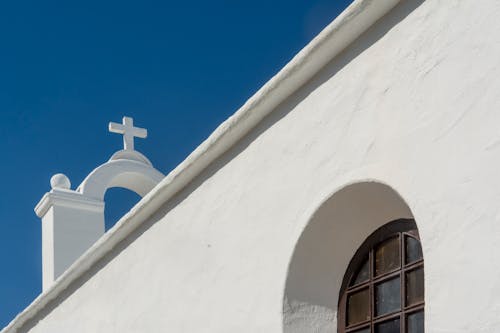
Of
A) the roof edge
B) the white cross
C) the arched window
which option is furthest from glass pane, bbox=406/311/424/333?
the white cross

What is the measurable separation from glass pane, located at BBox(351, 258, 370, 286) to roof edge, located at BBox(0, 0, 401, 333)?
87cm

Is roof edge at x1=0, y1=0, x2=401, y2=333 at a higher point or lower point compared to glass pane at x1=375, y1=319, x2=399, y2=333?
higher

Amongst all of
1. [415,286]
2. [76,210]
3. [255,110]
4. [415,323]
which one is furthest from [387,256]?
[76,210]

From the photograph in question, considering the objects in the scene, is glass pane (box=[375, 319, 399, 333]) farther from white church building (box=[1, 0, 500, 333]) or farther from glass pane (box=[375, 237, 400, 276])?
glass pane (box=[375, 237, 400, 276])

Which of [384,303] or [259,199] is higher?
[259,199]

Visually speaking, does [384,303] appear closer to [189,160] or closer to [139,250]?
[189,160]

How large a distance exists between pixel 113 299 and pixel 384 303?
2471 mm

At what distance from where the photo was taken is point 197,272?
580cm

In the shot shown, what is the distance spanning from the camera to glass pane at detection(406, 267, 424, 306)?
14.8 ft

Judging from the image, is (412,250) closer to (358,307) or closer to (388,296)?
(388,296)

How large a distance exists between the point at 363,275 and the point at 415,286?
1.43 ft

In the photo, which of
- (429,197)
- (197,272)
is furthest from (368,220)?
(197,272)

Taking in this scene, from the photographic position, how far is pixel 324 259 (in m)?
4.98

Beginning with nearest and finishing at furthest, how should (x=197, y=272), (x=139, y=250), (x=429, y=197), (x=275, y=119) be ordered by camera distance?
(x=429, y=197), (x=275, y=119), (x=197, y=272), (x=139, y=250)
